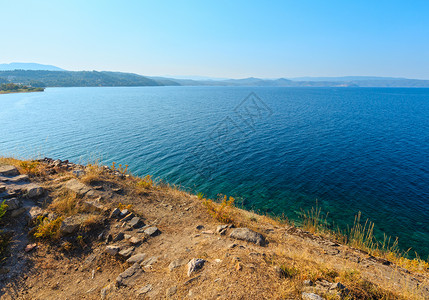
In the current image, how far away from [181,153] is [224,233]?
65.2ft

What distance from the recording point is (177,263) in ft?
21.1

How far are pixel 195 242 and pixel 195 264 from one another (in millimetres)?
1756

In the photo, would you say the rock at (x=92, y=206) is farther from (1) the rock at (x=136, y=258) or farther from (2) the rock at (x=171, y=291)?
(2) the rock at (x=171, y=291)

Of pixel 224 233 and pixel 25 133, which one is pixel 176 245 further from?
pixel 25 133

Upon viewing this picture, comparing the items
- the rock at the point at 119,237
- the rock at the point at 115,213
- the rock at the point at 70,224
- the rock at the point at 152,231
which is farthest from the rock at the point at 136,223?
the rock at the point at 70,224

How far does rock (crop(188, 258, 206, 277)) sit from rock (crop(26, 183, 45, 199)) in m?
7.77

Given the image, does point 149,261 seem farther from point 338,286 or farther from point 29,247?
point 338,286

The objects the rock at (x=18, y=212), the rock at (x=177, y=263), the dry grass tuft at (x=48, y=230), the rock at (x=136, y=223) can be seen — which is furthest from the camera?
the rock at (x=136, y=223)

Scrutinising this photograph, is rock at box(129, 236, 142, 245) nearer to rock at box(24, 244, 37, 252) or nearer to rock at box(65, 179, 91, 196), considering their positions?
rock at box(24, 244, 37, 252)

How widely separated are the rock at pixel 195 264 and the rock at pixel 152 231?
261 cm

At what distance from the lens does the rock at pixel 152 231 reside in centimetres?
810

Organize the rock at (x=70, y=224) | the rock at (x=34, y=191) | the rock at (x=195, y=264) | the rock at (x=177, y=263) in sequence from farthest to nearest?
the rock at (x=34, y=191) → the rock at (x=70, y=224) → the rock at (x=177, y=263) → the rock at (x=195, y=264)

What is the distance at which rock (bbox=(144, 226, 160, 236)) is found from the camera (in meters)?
8.10

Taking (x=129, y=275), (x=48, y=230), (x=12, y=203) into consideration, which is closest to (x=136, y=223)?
(x=129, y=275)
